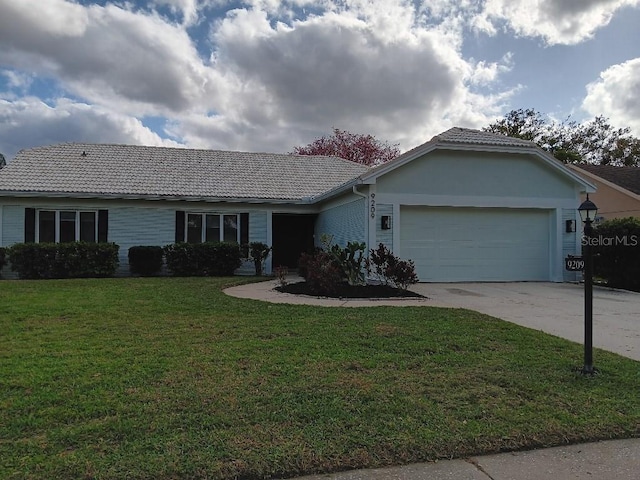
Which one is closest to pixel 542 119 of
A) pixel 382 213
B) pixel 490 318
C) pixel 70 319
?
pixel 382 213

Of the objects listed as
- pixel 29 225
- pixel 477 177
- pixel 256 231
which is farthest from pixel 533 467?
pixel 29 225

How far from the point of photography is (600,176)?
77.7 feet

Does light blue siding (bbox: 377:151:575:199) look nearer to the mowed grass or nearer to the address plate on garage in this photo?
the mowed grass

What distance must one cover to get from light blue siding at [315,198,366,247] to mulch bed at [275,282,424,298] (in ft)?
8.33

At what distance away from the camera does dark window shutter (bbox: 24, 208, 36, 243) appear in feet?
47.0

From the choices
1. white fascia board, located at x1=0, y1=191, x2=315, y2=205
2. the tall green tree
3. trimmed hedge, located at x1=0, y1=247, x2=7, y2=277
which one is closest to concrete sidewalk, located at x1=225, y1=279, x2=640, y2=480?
white fascia board, located at x1=0, y1=191, x2=315, y2=205

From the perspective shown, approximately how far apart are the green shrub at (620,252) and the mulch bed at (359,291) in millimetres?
5558

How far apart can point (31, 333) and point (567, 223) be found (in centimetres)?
1408

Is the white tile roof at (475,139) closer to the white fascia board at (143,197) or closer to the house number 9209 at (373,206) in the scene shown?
the house number 9209 at (373,206)

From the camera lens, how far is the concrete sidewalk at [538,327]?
2770 millimetres

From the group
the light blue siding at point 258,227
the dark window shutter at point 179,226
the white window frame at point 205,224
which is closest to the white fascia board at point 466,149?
the light blue siding at point 258,227

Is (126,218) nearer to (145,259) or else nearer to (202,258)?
(145,259)

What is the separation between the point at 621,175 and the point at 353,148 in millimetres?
19052

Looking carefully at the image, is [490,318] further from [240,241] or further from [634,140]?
[634,140]
